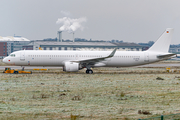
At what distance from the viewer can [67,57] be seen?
42812 millimetres

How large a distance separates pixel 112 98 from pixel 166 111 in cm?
543

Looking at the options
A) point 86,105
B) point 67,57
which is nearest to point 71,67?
point 67,57

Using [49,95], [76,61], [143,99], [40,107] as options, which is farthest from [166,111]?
[76,61]

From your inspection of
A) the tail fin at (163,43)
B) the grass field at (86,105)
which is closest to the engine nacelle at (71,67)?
the tail fin at (163,43)

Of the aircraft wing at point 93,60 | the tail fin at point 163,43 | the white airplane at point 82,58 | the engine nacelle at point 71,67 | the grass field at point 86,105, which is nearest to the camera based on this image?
the grass field at point 86,105

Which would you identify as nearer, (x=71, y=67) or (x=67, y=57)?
(x=71, y=67)

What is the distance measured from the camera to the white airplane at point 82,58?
41.8 meters

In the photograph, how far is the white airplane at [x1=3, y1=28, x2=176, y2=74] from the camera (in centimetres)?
4184

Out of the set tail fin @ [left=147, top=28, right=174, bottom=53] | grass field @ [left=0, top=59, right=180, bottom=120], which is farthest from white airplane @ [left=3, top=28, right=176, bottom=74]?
grass field @ [left=0, top=59, right=180, bottom=120]

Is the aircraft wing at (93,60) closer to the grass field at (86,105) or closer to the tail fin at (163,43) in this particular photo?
the tail fin at (163,43)

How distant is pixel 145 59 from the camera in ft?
149

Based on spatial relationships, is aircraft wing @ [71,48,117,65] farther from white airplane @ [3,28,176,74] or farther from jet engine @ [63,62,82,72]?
jet engine @ [63,62,82,72]

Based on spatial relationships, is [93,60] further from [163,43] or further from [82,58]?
[163,43]

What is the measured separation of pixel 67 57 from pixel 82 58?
100 inches
